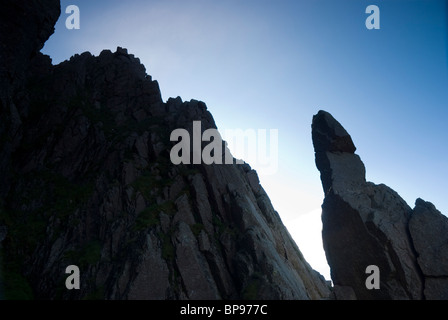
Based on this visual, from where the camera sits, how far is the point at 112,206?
29250 millimetres

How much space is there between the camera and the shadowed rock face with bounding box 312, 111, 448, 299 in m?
21.6

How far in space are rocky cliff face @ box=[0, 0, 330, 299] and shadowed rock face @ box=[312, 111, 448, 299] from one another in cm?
541

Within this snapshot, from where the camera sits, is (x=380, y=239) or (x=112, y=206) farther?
(x=112, y=206)

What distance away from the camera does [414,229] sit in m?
23.7

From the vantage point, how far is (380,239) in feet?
74.8

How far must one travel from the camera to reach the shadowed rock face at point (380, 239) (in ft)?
70.8

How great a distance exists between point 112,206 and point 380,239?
27.1 metres

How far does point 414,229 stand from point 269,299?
14.8m

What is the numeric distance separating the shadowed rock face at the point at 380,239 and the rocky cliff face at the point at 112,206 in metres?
5.41

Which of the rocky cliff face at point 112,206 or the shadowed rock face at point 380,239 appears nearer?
the shadowed rock face at point 380,239

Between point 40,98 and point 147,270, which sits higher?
point 40,98

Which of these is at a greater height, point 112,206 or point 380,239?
point 112,206

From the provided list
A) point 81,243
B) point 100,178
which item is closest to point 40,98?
point 100,178
